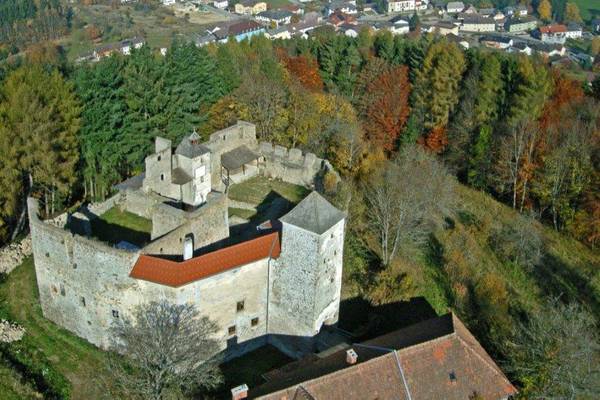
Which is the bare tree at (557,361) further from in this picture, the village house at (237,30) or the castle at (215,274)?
the village house at (237,30)

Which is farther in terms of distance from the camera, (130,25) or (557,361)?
(130,25)

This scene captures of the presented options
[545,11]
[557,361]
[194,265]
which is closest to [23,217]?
[194,265]

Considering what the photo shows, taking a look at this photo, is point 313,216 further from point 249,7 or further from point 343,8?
point 249,7

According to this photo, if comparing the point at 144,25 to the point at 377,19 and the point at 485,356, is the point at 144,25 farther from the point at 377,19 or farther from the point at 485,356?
the point at 485,356

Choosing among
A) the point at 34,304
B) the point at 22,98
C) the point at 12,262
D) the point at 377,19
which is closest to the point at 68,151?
Result: the point at 22,98

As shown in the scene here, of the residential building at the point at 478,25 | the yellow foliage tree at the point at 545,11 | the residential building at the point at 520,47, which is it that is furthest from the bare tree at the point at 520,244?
the yellow foliage tree at the point at 545,11
